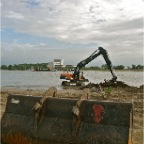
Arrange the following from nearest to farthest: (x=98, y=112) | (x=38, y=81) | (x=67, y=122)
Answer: (x=98, y=112), (x=67, y=122), (x=38, y=81)

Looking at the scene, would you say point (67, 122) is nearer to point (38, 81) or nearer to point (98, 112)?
point (98, 112)

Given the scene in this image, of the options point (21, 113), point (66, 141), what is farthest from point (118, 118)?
point (21, 113)

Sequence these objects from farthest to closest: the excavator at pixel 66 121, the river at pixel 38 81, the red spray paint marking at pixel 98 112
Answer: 1. the river at pixel 38 81
2. the red spray paint marking at pixel 98 112
3. the excavator at pixel 66 121

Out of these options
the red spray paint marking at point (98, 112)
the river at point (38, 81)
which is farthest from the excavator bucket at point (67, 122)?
the river at point (38, 81)

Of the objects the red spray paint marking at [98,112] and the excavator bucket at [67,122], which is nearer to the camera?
the excavator bucket at [67,122]

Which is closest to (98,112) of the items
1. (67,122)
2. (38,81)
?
(67,122)

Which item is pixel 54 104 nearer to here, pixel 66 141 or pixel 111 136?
pixel 66 141

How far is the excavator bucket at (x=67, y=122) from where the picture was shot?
13.8 feet

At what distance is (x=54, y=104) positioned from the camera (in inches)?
185

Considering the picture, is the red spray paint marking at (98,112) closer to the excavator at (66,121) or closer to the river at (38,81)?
the excavator at (66,121)

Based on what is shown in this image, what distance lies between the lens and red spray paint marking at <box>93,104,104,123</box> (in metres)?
4.34

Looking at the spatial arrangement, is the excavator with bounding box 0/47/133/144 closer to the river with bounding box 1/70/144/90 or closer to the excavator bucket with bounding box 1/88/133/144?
the excavator bucket with bounding box 1/88/133/144

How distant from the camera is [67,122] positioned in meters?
4.48

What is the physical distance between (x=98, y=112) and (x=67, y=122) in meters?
0.50
